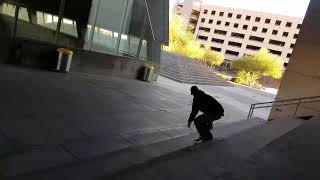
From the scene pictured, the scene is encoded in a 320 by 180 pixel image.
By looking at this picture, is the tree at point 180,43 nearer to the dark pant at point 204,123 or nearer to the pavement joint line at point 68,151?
the dark pant at point 204,123

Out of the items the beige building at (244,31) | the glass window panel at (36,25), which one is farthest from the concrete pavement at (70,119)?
the beige building at (244,31)

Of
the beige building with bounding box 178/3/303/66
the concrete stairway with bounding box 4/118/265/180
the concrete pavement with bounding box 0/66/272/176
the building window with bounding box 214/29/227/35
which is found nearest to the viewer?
the concrete stairway with bounding box 4/118/265/180

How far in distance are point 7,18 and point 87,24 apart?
4.32 metres

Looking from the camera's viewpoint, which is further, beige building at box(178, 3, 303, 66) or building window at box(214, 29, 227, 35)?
building window at box(214, 29, 227, 35)

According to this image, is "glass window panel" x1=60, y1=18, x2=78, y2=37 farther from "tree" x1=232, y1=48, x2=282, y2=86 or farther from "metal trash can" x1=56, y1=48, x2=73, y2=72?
"tree" x1=232, y1=48, x2=282, y2=86

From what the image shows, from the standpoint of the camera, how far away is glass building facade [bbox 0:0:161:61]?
13.4 meters

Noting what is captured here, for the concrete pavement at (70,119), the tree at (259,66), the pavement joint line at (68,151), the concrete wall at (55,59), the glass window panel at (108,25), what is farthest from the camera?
the tree at (259,66)

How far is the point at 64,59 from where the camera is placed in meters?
14.6

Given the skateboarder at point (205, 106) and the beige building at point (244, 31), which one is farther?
the beige building at point (244, 31)

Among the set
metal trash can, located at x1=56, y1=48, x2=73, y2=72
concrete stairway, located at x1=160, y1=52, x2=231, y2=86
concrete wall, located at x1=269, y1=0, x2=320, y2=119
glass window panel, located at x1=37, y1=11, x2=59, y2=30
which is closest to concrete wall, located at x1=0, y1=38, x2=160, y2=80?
metal trash can, located at x1=56, y1=48, x2=73, y2=72

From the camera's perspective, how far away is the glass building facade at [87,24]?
1343 centimetres

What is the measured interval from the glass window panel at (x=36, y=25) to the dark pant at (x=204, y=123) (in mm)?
8838

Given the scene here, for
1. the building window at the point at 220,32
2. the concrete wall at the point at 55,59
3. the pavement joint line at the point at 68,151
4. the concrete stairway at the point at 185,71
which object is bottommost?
→ the concrete stairway at the point at 185,71

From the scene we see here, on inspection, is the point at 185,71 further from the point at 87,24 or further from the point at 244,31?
the point at 244,31
